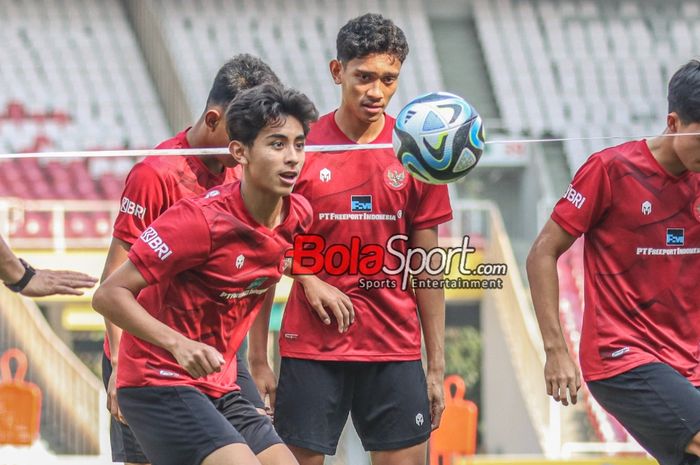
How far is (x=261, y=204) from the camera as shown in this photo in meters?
4.20

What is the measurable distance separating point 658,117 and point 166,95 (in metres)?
7.64

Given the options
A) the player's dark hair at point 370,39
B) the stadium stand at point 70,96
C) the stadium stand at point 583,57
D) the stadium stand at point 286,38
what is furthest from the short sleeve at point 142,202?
the stadium stand at point 286,38

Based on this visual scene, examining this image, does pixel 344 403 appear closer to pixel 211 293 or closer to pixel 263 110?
pixel 211 293

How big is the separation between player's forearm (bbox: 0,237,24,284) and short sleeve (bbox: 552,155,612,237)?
209 centimetres

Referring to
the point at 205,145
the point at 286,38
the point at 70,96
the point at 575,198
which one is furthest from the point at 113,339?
the point at 286,38

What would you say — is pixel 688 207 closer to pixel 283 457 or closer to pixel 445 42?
pixel 283 457

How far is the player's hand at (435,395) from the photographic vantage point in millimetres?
4883

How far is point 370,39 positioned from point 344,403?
1453 mm

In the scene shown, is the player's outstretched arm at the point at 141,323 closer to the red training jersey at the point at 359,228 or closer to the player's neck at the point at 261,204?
the player's neck at the point at 261,204

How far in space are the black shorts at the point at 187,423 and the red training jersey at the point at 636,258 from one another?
1.34 m

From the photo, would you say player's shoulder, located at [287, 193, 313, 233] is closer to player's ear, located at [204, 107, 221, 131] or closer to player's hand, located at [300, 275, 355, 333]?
player's hand, located at [300, 275, 355, 333]

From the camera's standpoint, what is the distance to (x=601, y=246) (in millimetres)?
4566

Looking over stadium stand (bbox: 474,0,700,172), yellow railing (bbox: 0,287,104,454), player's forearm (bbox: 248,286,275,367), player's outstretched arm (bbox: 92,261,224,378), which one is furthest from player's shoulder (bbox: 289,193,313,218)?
stadium stand (bbox: 474,0,700,172)

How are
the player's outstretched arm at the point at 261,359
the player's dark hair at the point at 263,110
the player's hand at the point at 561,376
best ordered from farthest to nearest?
the player's outstretched arm at the point at 261,359
the player's hand at the point at 561,376
the player's dark hair at the point at 263,110
